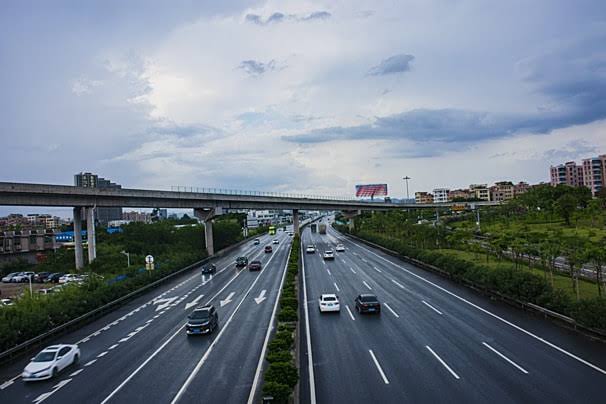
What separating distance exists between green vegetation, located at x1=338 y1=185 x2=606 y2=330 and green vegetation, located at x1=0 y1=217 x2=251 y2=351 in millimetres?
29961

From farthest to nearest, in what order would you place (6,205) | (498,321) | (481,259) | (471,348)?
(481,259)
(6,205)
(498,321)
(471,348)

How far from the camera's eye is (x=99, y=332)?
29125 mm

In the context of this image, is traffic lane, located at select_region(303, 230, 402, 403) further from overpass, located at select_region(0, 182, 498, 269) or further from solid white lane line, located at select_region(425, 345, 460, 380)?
overpass, located at select_region(0, 182, 498, 269)

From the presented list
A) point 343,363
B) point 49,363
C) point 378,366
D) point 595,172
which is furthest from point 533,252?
point 595,172

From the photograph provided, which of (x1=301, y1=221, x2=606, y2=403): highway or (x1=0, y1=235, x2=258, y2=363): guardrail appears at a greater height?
(x1=0, y1=235, x2=258, y2=363): guardrail

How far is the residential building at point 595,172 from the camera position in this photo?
173750 millimetres

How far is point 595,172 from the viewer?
17638 cm

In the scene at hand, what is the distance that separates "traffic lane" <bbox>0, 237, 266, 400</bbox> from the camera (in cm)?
1970

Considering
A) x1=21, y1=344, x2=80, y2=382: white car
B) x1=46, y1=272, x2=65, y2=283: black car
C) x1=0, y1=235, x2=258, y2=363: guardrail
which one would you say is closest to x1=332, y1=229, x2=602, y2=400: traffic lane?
x1=21, y1=344, x2=80, y2=382: white car

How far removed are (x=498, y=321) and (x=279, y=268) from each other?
3344 cm

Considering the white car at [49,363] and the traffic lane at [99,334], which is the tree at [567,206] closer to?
the traffic lane at [99,334]

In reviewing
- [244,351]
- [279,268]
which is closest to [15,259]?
[279,268]

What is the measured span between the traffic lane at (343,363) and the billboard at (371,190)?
11022 centimetres

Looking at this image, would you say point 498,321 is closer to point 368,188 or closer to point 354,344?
point 354,344
